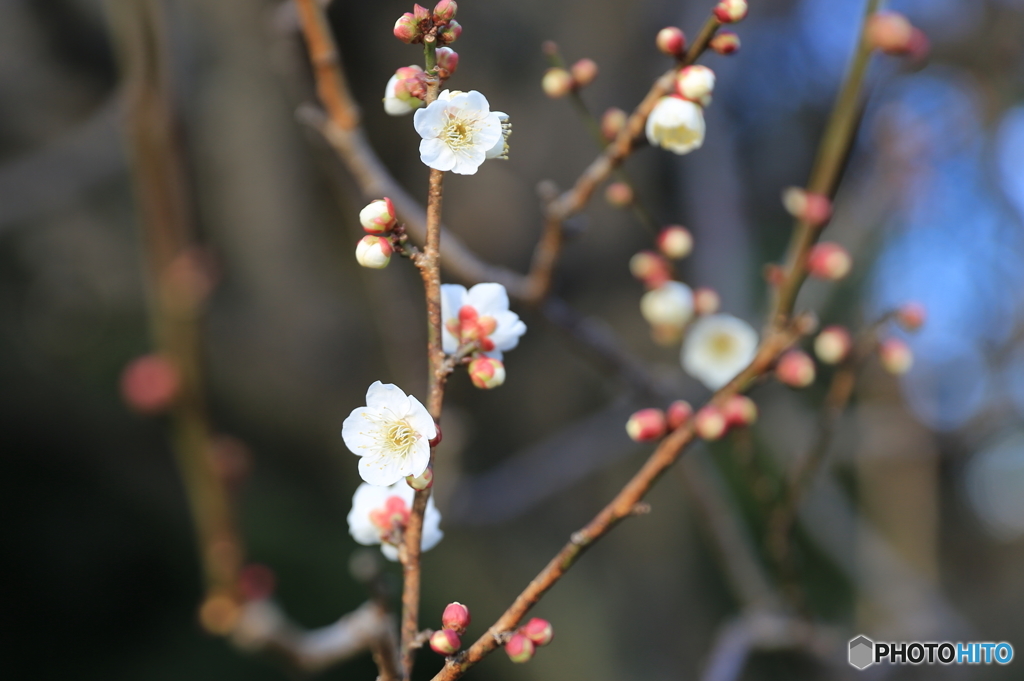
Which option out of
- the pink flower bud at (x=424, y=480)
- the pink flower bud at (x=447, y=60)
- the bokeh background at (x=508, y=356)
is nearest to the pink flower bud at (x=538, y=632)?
the pink flower bud at (x=424, y=480)

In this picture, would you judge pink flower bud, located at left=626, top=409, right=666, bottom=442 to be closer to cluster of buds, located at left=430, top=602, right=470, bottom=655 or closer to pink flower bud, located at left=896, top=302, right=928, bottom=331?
cluster of buds, located at left=430, top=602, right=470, bottom=655

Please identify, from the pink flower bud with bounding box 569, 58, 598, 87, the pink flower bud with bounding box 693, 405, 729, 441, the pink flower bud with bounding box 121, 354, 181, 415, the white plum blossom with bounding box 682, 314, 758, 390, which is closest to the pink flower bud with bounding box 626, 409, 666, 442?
the pink flower bud with bounding box 693, 405, 729, 441

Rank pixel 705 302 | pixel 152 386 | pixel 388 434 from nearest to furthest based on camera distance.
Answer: pixel 388 434 → pixel 705 302 → pixel 152 386

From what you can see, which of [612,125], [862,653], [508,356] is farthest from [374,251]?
[508,356]

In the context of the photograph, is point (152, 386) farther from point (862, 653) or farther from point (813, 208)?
point (862, 653)

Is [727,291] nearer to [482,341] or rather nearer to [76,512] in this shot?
[482,341]

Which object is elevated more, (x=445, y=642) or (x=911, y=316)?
(x=911, y=316)

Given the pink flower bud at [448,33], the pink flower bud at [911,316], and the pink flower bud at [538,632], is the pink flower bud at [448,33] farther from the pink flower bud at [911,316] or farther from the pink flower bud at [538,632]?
the pink flower bud at [911,316]
